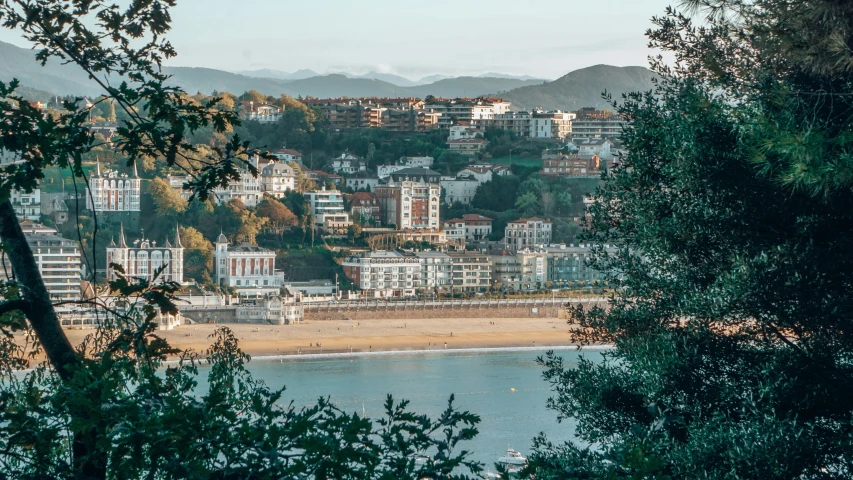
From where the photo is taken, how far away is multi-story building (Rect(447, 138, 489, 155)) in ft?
131

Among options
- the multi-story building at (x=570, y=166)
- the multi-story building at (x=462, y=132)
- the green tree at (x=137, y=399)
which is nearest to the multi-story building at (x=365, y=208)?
the multi-story building at (x=570, y=166)

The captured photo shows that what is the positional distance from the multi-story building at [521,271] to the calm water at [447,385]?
8164 mm

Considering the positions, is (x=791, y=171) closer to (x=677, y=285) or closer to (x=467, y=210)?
(x=677, y=285)

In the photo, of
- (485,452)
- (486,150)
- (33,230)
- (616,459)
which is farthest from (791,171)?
(486,150)

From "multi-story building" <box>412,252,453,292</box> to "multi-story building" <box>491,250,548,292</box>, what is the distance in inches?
51.1

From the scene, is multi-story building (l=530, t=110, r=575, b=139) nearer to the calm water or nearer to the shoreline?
the shoreline

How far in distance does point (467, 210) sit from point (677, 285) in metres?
31.4

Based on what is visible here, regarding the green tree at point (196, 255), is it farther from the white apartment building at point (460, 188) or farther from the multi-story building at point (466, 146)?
the multi-story building at point (466, 146)

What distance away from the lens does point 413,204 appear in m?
32.0

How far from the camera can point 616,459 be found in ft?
6.16

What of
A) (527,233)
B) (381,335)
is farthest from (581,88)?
(381,335)

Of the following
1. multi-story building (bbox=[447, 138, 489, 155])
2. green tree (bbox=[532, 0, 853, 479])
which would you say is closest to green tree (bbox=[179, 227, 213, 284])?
multi-story building (bbox=[447, 138, 489, 155])

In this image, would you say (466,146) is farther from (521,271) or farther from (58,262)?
(58,262)

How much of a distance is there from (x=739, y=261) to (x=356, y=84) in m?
93.5
